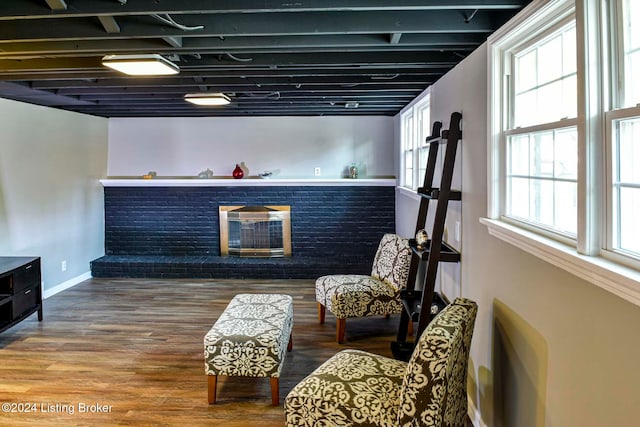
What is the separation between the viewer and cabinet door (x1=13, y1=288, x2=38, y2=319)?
12.7 feet

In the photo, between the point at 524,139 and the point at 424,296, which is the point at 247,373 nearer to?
the point at 424,296

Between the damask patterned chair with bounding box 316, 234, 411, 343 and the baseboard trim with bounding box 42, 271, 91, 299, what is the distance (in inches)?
131

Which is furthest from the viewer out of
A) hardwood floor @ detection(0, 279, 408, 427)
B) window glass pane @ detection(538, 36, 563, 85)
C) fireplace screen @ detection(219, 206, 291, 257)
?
fireplace screen @ detection(219, 206, 291, 257)

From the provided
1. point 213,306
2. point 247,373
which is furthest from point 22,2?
point 213,306

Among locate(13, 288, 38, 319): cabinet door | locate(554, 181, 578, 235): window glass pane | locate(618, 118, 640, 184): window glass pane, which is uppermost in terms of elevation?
locate(618, 118, 640, 184): window glass pane

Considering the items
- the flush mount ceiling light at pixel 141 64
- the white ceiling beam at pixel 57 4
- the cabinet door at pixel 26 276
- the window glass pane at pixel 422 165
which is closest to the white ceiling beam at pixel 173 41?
the flush mount ceiling light at pixel 141 64

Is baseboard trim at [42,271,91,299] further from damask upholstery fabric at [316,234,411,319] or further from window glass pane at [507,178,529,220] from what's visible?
window glass pane at [507,178,529,220]

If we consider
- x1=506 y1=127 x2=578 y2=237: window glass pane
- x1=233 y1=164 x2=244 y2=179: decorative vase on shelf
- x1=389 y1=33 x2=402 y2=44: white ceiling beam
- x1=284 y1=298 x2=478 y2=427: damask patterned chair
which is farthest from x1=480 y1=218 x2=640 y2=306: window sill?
x1=233 y1=164 x2=244 y2=179: decorative vase on shelf

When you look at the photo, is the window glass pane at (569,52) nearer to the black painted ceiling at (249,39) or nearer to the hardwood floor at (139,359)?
the black painted ceiling at (249,39)

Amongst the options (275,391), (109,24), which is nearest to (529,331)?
(275,391)

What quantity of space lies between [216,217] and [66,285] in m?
2.09

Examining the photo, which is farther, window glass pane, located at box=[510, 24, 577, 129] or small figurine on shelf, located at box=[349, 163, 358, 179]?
small figurine on shelf, located at box=[349, 163, 358, 179]

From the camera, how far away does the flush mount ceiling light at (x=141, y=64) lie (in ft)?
8.95

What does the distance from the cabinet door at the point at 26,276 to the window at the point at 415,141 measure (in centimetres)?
392
